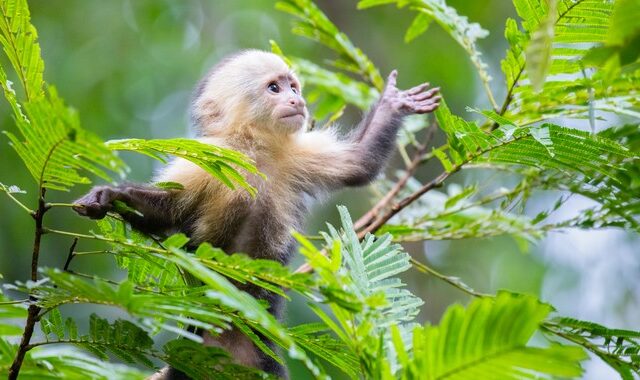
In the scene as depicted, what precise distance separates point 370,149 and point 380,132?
0.43ft

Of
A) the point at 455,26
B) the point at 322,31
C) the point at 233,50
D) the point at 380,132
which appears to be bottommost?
the point at 380,132

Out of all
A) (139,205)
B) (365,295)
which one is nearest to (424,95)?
(139,205)

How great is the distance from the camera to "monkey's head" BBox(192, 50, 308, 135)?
4.87 metres

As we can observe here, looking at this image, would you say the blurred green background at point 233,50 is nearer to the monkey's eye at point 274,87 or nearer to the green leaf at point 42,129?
the monkey's eye at point 274,87

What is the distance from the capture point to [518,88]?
3.52m

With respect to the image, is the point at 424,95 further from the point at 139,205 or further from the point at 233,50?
the point at 233,50

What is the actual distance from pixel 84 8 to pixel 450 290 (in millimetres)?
7843

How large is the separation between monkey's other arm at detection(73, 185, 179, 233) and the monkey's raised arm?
1051mm

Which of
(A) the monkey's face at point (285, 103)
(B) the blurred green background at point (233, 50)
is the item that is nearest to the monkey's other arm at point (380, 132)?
(A) the monkey's face at point (285, 103)

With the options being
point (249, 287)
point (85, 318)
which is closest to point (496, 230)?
point (249, 287)

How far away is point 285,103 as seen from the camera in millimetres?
4895

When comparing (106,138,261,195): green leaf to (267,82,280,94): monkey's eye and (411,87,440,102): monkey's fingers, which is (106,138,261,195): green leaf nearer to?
(411,87,440,102): monkey's fingers

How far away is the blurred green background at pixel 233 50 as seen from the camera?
9875 millimetres

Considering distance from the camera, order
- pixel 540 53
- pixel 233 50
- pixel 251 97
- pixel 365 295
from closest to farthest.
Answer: pixel 540 53 < pixel 365 295 < pixel 251 97 < pixel 233 50
